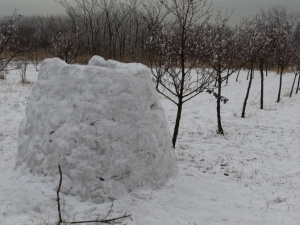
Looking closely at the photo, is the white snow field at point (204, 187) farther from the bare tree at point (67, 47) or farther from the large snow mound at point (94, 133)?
the bare tree at point (67, 47)

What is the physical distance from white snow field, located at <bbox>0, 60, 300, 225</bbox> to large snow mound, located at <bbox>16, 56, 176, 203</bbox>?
22 cm

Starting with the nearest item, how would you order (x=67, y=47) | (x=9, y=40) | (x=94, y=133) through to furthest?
(x=94, y=133), (x=9, y=40), (x=67, y=47)

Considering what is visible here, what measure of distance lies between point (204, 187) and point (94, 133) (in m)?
2.47

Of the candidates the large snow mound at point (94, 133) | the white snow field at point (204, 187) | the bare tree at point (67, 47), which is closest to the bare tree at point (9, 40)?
the bare tree at point (67, 47)

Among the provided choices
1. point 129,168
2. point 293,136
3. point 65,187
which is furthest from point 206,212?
point 293,136

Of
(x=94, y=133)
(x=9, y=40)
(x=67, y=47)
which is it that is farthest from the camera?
(x=67, y=47)

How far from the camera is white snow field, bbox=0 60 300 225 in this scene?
168 inches

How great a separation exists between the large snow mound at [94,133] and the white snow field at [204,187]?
0.71 ft

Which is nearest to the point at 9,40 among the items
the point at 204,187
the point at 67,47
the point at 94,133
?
the point at 67,47

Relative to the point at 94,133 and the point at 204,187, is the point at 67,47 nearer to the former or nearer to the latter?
the point at 94,133

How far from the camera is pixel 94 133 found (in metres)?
4.61

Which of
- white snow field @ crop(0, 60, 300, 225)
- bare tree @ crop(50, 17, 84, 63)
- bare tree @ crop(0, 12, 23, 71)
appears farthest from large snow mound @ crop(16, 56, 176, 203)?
bare tree @ crop(50, 17, 84, 63)

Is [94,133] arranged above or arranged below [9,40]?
below

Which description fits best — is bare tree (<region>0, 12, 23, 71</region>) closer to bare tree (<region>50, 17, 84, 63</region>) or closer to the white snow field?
bare tree (<region>50, 17, 84, 63</region>)
